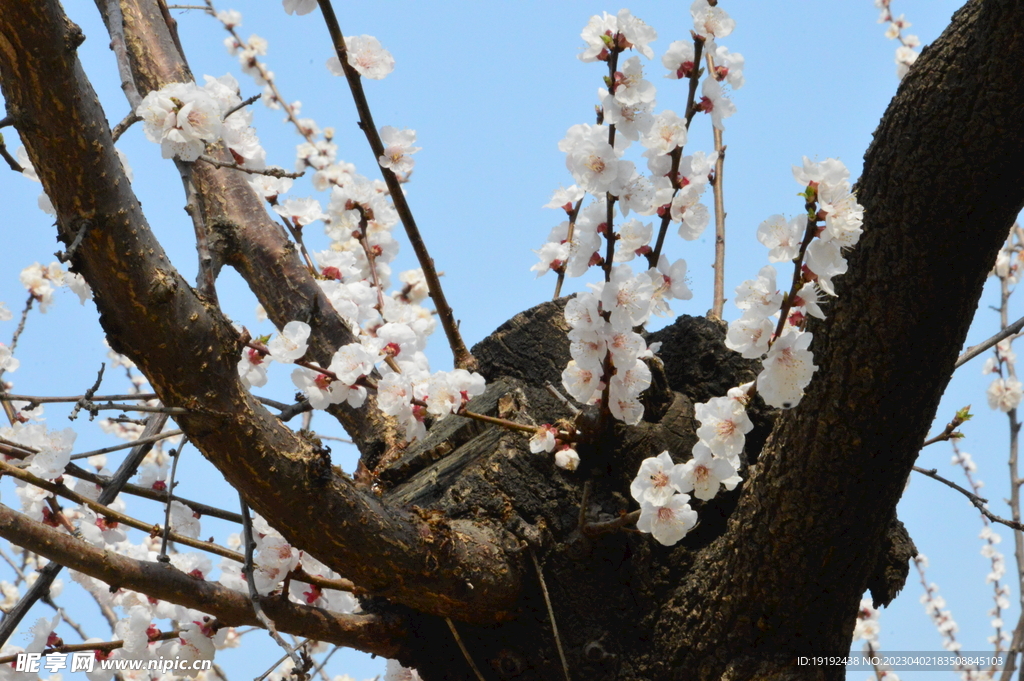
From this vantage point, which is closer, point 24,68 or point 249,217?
point 24,68

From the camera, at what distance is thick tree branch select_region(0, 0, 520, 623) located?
1.02 metres

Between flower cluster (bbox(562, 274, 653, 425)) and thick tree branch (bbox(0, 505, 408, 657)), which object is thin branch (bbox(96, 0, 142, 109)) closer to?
thick tree branch (bbox(0, 505, 408, 657))

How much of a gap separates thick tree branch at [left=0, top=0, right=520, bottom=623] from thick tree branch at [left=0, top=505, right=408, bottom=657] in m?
0.11

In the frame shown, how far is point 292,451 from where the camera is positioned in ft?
4.32

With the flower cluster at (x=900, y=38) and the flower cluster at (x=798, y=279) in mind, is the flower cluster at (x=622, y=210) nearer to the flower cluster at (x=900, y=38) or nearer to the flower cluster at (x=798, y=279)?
the flower cluster at (x=798, y=279)

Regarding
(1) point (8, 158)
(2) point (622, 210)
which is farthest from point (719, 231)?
(1) point (8, 158)

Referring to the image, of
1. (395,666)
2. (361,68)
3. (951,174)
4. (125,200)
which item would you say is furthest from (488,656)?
(361,68)

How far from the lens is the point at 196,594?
139 cm

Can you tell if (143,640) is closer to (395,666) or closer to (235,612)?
(235,612)

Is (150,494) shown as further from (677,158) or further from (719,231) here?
(719,231)

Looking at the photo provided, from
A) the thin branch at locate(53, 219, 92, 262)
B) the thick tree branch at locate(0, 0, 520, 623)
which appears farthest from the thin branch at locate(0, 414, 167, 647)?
the thin branch at locate(53, 219, 92, 262)

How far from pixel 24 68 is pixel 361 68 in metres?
0.99

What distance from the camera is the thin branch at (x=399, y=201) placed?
162 cm

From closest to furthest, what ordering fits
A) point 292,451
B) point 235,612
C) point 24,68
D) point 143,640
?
point 24,68 → point 292,451 → point 235,612 → point 143,640
